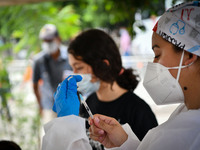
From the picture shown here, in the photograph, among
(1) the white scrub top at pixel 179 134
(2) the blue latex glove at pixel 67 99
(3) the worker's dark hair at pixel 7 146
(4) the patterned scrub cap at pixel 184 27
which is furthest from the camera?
(3) the worker's dark hair at pixel 7 146

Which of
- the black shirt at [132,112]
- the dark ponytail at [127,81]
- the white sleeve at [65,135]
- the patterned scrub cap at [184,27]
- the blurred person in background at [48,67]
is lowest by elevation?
the blurred person in background at [48,67]

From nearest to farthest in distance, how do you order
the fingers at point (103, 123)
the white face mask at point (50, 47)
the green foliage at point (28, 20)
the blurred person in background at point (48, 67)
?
the fingers at point (103, 123)
the green foliage at point (28, 20)
the blurred person in background at point (48, 67)
the white face mask at point (50, 47)

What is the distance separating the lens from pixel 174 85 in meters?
1.12

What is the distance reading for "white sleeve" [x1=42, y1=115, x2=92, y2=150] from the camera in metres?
1.05

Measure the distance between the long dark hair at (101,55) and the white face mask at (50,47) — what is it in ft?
6.93

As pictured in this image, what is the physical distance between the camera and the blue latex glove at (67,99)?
1.15 metres

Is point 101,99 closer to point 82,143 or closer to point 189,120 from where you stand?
point 82,143

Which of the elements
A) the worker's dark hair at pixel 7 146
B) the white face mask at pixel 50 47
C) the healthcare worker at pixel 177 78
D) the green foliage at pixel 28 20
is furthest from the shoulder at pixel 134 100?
the white face mask at pixel 50 47

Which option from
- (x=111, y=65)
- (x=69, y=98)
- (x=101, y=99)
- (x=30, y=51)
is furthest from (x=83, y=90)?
(x=30, y=51)

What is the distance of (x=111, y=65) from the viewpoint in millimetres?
1896

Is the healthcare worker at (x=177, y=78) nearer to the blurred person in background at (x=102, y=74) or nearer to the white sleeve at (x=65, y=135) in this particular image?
the white sleeve at (x=65, y=135)

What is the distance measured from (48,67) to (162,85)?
2944 millimetres

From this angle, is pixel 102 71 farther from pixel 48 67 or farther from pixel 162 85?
pixel 48 67

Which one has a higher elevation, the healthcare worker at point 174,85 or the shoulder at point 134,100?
the healthcare worker at point 174,85
